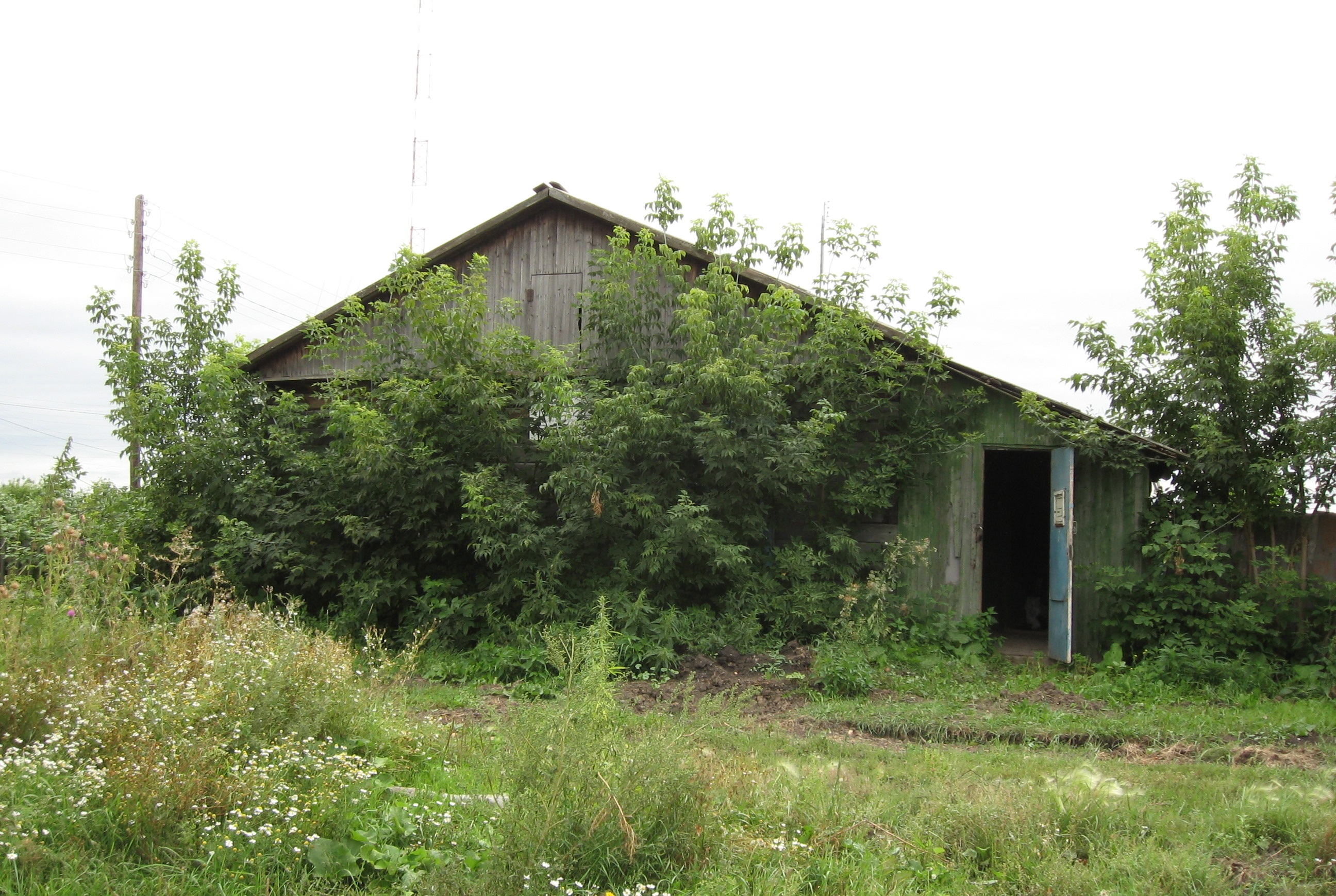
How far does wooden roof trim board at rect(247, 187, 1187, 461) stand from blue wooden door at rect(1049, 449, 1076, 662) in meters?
0.64

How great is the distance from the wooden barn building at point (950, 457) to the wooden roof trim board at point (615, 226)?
0.05 ft

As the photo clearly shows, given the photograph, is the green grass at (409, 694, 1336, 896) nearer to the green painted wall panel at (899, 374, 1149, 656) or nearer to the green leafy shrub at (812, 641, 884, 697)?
the green leafy shrub at (812, 641, 884, 697)

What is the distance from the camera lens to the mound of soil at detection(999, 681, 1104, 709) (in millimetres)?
7566

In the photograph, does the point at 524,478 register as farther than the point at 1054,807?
Yes

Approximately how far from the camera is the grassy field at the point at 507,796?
11.0 ft

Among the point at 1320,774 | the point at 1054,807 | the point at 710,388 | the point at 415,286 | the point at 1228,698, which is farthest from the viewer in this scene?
the point at 415,286

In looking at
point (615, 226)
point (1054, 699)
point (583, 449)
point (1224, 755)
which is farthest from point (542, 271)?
point (1224, 755)

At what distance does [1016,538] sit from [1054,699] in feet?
24.3

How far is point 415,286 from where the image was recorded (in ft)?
36.7

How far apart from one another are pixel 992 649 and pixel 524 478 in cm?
573

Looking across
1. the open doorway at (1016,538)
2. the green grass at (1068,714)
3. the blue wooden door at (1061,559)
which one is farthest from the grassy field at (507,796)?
the open doorway at (1016,538)

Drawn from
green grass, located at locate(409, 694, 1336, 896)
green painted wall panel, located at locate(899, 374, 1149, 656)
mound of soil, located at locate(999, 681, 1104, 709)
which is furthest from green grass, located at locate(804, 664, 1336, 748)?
green painted wall panel, located at locate(899, 374, 1149, 656)

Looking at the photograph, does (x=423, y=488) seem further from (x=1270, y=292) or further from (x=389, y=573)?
(x=1270, y=292)

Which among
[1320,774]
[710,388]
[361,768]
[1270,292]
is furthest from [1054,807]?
[1270,292]
